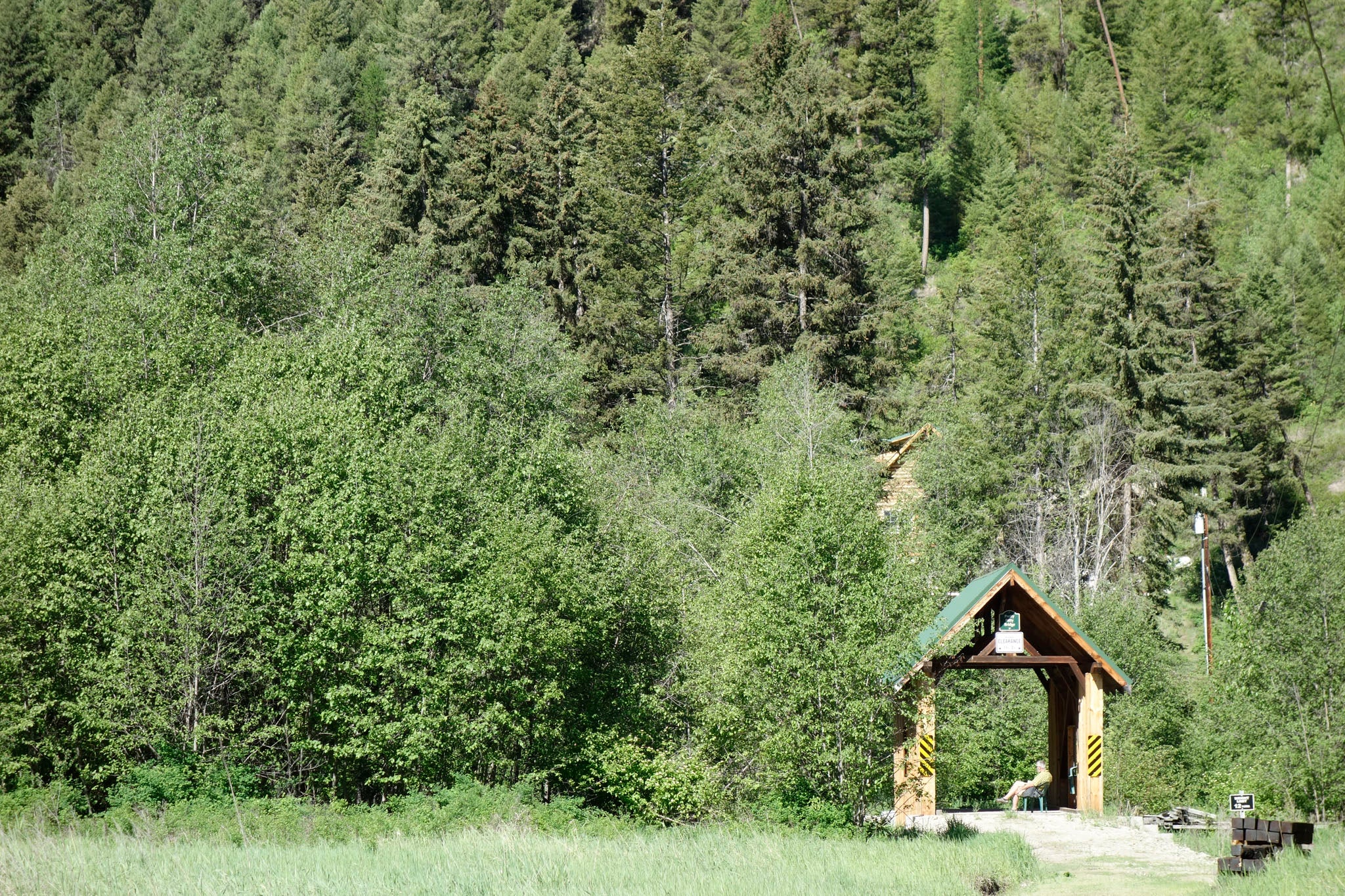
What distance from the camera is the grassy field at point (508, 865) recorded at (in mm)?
13164

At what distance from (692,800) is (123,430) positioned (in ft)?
44.5

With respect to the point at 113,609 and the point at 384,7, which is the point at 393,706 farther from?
the point at 384,7

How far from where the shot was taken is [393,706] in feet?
72.4

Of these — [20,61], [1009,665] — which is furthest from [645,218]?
[20,61]

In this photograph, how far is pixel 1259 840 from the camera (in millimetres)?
14711

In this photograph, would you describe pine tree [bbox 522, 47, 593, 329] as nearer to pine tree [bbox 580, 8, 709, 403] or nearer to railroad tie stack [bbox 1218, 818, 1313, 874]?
pine tree [bbox 580, 8, 709, 403]

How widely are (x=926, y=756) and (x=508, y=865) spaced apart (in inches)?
364

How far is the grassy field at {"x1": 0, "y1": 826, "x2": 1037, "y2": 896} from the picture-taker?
43.2ft

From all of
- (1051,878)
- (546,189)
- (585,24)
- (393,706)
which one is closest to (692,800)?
(393,706)

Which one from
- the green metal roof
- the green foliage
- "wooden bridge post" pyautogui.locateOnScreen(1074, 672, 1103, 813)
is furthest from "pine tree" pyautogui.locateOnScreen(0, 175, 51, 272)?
the green foliage

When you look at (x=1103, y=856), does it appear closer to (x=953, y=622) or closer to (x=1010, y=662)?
(x=953, y=622)

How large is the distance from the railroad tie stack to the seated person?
961 cm

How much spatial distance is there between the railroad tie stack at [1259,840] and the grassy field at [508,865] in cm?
263

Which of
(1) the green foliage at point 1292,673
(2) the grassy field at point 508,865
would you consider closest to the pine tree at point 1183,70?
(1) the green foliage at point 1292,673
